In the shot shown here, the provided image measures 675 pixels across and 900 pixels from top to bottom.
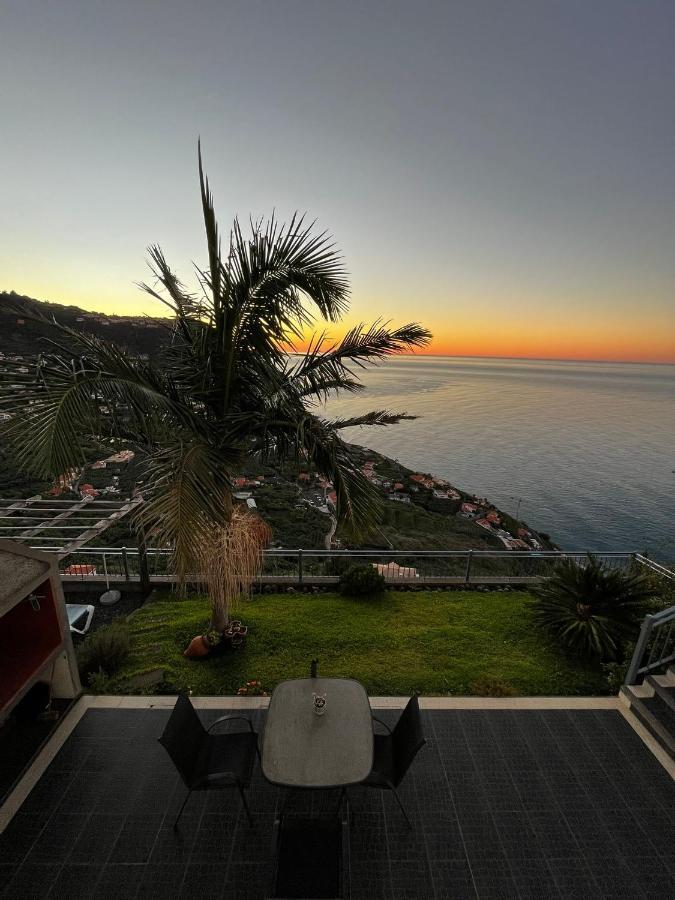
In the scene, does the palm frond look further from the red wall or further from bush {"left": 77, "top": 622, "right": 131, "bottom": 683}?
bush {"left": 77, "top": 622, "right": 131, "bottom": 683}

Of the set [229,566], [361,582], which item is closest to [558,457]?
[361,582]

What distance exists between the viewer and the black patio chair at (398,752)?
328 cm

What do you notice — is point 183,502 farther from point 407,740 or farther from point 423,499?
point 423,499

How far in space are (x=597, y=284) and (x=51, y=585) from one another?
157 ft

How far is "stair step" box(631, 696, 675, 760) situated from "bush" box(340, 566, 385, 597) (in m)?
4.16

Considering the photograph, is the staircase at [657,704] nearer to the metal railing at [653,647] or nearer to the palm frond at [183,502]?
the metal railing at [653,647]

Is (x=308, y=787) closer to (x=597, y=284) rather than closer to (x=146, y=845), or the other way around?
(x=146, y=845)

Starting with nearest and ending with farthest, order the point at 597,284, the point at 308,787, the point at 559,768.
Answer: the point at 308,787 → the point at 559,768 → the point at 597,284

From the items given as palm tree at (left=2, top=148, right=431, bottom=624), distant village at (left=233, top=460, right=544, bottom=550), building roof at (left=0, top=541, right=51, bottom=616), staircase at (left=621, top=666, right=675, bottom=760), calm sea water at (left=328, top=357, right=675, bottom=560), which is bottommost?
calm sea water at (left=328, top=357, right=675, bottom=560)

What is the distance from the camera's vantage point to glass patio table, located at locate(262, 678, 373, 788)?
10.1 feet

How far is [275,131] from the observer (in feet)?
33.6

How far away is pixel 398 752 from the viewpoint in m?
3.57

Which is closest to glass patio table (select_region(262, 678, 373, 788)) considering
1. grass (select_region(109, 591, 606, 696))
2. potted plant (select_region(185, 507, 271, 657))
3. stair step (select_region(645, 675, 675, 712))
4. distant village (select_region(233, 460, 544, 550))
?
grass (select_region(109, 591, 606, 696))

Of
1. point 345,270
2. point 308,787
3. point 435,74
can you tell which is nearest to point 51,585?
point 308,787
